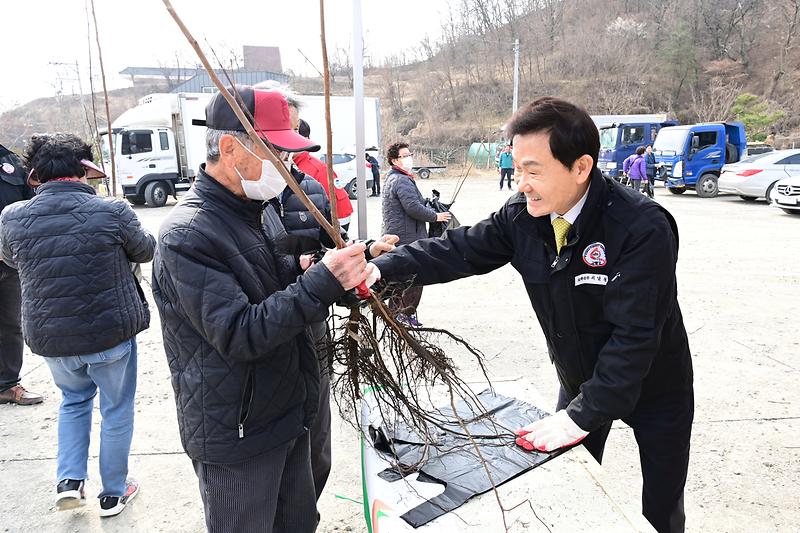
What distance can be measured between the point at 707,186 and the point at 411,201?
14103mm

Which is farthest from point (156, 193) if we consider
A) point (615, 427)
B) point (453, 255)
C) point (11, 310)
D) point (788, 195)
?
point (788, 195)

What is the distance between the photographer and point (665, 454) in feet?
5.67

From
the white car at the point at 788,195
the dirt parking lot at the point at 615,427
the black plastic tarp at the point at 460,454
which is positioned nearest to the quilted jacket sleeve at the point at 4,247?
the dirt parking lot at the point at 615,427

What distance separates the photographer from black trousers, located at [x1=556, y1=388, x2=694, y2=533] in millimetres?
1728

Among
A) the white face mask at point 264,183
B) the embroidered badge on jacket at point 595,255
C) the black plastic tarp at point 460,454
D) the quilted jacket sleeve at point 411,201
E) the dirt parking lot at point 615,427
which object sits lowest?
the dirt parking lot at point 615,427

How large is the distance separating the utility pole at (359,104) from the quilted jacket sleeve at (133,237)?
1007 mm

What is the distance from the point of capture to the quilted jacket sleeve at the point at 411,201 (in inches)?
176

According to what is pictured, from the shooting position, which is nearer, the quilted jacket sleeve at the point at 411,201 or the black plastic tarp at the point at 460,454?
the black plastic tarp at the point at 460,454

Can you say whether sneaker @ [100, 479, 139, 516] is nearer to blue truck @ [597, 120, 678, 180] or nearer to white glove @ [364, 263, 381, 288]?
white glove @ [364, 263, 381, 288]

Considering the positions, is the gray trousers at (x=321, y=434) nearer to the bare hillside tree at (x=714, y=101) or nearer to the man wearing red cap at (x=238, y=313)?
the man wearing red cap at (x=238, y=313)

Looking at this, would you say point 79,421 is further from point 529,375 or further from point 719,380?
point 719,380

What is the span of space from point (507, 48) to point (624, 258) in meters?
54.4

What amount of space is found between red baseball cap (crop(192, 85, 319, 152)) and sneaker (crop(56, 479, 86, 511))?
1.99m

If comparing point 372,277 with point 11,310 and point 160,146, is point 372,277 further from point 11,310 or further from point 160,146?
point 160,146
